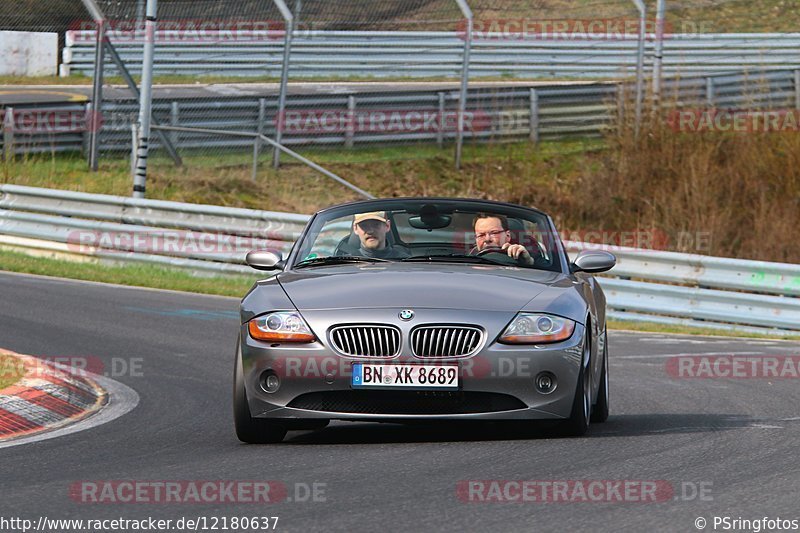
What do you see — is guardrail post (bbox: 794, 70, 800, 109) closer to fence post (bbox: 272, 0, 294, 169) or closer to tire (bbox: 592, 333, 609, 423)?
fence post (bbox: 272, 0, 294, 169)

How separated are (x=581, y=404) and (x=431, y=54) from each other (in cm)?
2732

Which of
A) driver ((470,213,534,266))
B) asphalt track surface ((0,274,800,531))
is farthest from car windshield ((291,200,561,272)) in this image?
asphalt track surface ((0,274,800,531))

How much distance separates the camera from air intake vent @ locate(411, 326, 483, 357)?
7.72 metres

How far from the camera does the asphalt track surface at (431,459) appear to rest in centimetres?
596

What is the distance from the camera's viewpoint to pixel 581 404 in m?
8.02

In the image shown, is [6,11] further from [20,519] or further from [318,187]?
[20,519]

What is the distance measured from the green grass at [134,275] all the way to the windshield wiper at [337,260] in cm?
1004

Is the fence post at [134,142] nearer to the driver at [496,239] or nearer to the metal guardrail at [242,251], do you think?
the metal guardrail at [242,251]

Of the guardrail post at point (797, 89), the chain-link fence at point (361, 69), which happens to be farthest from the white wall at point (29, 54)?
the guardrail post at point (797, 89)

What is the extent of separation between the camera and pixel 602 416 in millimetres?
9227

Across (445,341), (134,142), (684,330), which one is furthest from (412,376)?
(134,142)

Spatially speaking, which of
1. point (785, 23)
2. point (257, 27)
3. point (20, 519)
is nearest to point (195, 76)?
point (257, 27)

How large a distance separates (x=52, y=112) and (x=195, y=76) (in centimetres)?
395

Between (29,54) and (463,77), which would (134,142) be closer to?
(463,77)
